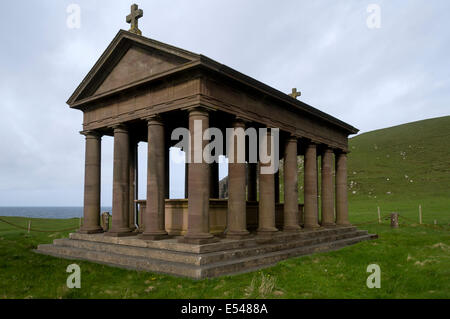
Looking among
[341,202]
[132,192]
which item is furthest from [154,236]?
[341,202]

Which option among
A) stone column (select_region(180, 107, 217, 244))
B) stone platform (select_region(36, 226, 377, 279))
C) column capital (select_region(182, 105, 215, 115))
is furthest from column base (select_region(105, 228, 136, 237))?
column capital (select_region(182, 105, 215, 115))

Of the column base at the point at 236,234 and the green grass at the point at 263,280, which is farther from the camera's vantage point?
the column base at the point at 236,234

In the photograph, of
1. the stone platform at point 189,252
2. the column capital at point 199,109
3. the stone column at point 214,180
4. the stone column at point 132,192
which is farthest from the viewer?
the stone column at point 214,180

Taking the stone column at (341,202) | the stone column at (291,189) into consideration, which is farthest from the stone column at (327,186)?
the stone column at (291,189)

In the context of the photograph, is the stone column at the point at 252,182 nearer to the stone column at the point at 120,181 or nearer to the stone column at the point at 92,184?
the stone column at the point at 120,181

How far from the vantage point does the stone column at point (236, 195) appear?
1429cm

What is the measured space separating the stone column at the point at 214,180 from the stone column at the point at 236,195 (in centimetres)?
565

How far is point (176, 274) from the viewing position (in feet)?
36.4

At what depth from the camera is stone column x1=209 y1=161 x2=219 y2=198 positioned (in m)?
20.2

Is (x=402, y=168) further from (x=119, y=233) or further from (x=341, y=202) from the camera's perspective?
(x=119, y=233)

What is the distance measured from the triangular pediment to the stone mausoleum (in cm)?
4

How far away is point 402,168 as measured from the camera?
78.1 metres
